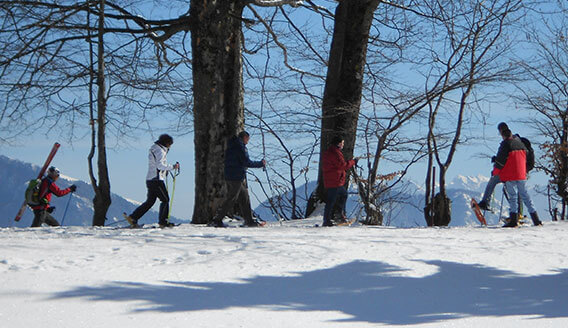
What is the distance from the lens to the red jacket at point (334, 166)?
11.6m

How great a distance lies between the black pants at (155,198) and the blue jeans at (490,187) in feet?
22.4

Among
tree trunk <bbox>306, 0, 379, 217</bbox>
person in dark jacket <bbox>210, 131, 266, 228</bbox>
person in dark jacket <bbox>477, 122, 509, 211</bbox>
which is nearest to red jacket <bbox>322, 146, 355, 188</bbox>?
person in dark jacket <bbox>210, 131, 266, 228</bbox>

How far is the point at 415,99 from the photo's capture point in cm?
1266

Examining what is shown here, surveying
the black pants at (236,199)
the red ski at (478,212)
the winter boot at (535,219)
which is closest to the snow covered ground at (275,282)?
the black pants at (236,199)

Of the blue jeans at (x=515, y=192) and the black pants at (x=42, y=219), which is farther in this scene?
the black pants at (x=42, y=219)

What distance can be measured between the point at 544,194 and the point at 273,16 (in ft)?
52.9

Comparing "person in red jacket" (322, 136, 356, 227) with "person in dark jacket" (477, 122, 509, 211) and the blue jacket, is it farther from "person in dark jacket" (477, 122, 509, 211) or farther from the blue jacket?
"person in dark jacket" (477, 122, 509, 211)

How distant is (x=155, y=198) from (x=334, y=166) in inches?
134

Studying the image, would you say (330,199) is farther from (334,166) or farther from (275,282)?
(275,282)

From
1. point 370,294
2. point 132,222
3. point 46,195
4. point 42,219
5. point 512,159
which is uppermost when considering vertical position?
point 512,159

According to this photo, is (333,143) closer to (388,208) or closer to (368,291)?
(388,208)

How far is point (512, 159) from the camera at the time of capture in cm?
1203

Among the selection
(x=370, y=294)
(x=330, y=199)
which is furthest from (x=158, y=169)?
(x=370, y=294)

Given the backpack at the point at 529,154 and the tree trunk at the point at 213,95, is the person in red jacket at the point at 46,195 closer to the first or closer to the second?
the tree trunk at the point at 213,95
